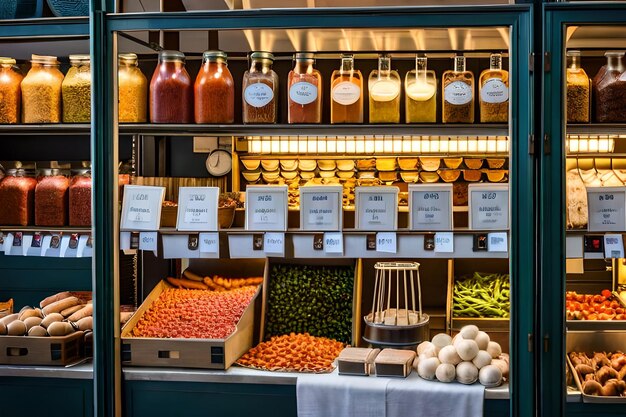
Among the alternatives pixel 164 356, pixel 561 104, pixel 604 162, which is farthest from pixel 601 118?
pixel 604 162

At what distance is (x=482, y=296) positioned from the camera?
3.41m

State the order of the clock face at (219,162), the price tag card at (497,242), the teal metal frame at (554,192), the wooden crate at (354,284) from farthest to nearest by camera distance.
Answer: the clock face at (219,162)
the wooden crate at (354,284)
the price tag card at (497,242)
the teal metal frame at (554,192)

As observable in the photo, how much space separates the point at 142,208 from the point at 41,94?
68cm

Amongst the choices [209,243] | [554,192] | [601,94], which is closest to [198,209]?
[209,243]

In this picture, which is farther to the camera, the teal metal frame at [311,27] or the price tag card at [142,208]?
the price tag card at [142,208]

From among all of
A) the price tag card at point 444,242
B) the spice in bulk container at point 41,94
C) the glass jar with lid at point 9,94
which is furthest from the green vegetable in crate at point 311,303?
the glass jar with lid at point 9,94

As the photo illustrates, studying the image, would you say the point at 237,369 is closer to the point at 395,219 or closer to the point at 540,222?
the point at 395,219

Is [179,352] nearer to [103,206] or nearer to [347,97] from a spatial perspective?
[103,206]

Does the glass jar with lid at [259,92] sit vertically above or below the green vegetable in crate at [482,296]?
above

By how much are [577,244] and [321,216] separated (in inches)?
39.8

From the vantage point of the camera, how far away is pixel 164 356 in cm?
267

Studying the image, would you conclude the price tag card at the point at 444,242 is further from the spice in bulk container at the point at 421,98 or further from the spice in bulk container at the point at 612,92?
the spice in bulk container at the point at 612,92

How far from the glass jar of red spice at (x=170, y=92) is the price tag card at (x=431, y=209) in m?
1.02

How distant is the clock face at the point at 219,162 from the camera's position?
19.9 feet
